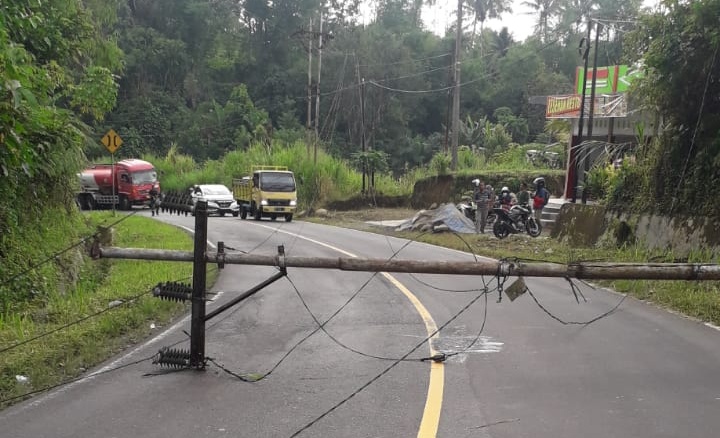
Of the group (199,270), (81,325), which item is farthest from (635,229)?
(199,270)

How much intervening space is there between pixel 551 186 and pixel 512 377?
2759 cm

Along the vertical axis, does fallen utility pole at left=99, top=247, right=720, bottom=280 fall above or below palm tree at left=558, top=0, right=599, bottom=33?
below

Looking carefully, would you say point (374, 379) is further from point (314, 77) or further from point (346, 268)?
point (314, 77)

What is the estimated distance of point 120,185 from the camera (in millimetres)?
37594

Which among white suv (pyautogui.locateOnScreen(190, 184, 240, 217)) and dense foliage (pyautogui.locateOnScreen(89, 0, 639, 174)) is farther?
dense foliage (pyautogui.locateOnScreen(89, 0, 639, 174))

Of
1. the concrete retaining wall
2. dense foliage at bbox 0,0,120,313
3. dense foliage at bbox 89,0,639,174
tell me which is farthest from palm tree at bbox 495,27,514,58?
dense foliage at bbox 0,0,120,313

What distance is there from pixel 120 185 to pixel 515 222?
24.3 meters

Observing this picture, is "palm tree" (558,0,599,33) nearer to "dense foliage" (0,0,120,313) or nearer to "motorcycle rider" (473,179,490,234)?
"motorcycle rider" (473,179,490,234)

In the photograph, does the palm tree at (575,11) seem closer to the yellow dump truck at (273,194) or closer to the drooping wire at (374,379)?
the yellow dump truck at (273,194)

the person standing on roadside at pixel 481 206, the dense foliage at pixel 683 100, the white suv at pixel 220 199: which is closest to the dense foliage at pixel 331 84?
the white suv at pixel 220 199

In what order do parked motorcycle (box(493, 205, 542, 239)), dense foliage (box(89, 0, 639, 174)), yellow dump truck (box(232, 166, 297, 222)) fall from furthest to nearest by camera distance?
1. dense foliage (box(89, 0, 639, 174))
2. yellow dump truck (box(232, 166, 297, 222))
3. parked motorcycle (box(493, 205, 542, 239))

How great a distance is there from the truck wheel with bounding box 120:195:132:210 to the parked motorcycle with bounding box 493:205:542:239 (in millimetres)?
22929

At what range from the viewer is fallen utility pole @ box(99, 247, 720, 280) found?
571cm

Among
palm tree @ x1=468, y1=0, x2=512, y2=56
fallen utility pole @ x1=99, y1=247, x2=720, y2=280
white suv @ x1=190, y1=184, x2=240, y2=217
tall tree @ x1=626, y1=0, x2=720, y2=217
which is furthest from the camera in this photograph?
palm tree @ x1=468, y1=0, x2=512, y2=56
